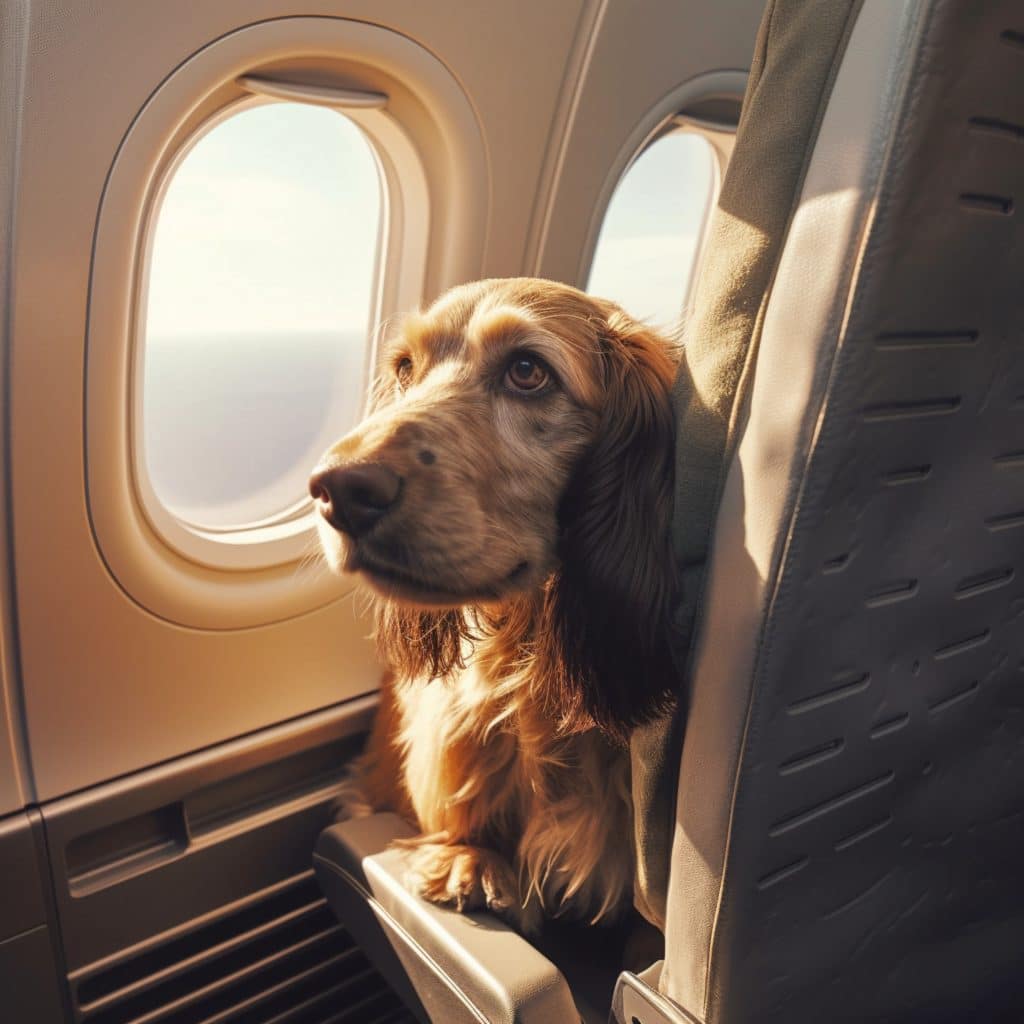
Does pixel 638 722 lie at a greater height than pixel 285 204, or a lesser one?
lesser

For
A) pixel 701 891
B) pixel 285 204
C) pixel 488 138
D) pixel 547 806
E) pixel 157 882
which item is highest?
pixel 488 138

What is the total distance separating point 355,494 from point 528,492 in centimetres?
33

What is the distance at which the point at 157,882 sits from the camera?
6.33ft

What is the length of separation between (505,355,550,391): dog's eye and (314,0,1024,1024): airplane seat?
0.41 metres

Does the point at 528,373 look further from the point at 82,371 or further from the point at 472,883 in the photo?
the point at 472,883

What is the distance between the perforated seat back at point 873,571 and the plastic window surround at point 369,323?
1.10 meters

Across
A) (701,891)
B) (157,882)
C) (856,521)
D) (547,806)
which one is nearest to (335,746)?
(157,882)

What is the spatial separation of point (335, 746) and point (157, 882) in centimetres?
50

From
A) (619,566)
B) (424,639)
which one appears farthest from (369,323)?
(619,566)

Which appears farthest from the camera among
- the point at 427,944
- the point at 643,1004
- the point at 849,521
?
the point at 427,944

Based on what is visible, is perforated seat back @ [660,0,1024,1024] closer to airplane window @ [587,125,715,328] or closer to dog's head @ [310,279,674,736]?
dog's head @ [310,279,674,736]

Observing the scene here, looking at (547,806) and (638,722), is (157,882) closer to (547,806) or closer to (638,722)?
(547,806)

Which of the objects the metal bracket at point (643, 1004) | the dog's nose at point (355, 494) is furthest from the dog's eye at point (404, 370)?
the metal bracket at point (643, 1004)

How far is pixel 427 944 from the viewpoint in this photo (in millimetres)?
1568
